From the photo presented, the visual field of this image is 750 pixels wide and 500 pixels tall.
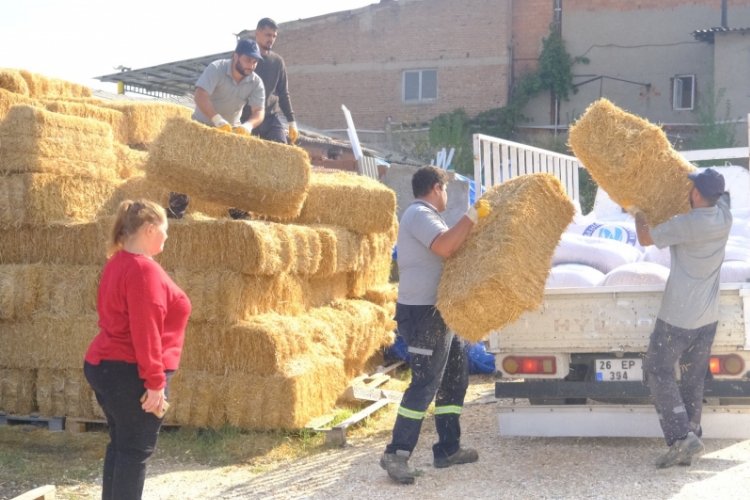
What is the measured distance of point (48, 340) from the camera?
7.95 m

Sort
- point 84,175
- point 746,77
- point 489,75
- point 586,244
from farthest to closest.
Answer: point 489,75, point 746,77, point 84,175, point 586,244

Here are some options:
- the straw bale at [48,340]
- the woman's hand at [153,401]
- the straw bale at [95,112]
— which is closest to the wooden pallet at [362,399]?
the straw bale at [48,340]

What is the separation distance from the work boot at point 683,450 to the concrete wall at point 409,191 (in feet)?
21.7

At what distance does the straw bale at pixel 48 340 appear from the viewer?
25.8 ft

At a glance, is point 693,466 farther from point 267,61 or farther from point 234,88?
point 267,61

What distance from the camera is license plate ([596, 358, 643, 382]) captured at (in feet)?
21.3

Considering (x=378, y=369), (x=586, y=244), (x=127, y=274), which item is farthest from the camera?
(x=378, y=369)

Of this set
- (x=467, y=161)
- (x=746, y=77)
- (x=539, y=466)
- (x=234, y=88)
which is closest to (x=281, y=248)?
(x=234, y=88)

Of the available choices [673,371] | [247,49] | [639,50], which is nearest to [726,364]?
[673,371]

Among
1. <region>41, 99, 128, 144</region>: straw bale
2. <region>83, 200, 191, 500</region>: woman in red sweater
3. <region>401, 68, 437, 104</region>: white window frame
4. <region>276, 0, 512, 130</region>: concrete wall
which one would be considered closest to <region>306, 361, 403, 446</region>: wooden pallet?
<region>83, 200, 191, 500</region>: woman in red sweater

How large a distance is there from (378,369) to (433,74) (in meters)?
25.8

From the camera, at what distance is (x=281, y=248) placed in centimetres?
Result: 776

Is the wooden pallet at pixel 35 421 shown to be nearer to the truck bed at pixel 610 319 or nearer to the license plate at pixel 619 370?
the truck bed at pixel 610 319

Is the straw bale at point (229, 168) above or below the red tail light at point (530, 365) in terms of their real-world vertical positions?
above
